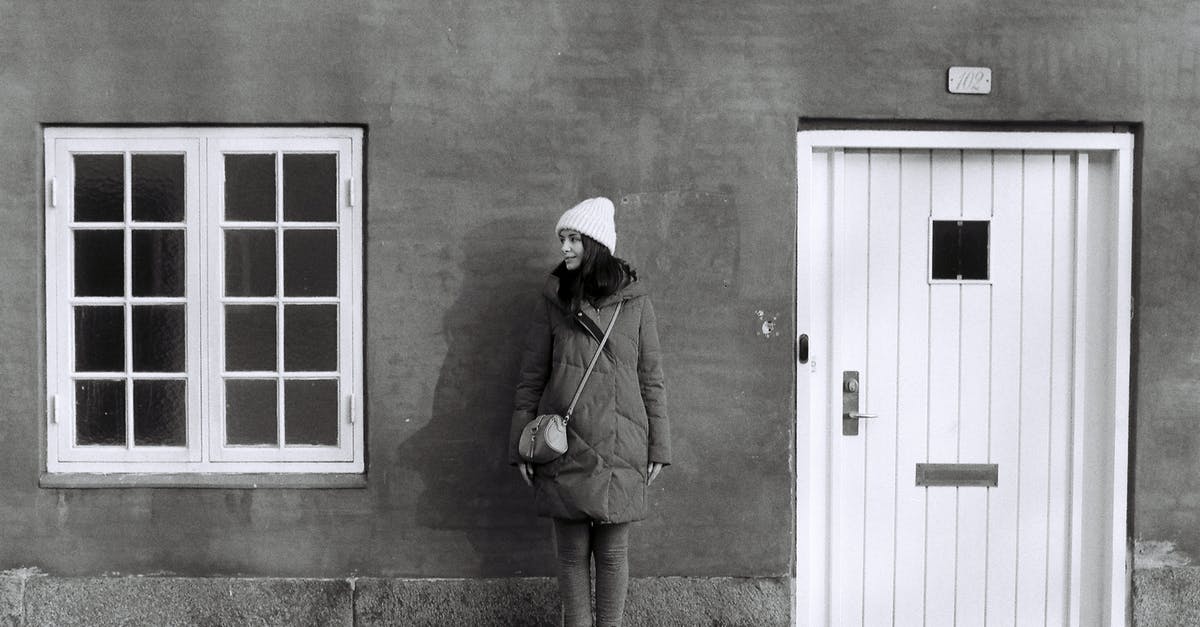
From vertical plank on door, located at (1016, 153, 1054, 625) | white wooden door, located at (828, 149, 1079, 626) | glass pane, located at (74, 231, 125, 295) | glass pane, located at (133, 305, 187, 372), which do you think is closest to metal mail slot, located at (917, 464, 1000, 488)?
white wooden door, located at (828, 149, 1079, 626)

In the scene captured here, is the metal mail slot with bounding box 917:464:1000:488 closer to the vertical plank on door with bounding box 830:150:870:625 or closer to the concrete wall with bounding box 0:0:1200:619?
the vertical plank on door with bounding box 830:150:870:625

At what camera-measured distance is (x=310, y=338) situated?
5.23 meters

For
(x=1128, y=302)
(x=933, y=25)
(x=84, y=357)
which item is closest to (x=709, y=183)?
(x=933, y=25)

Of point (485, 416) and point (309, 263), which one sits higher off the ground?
point (309, 263)

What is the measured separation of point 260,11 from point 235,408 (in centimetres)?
174

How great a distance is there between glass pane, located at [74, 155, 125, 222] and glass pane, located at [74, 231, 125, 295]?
8 centimetres

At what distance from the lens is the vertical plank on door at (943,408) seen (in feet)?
17.1

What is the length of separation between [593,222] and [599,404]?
0.70 meters

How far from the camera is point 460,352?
517cm

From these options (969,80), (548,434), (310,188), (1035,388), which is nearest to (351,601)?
(548,434)

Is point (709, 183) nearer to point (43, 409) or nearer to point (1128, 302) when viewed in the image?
point (1128, 302)

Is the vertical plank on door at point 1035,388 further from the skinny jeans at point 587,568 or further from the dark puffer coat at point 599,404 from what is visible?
the skinny jeans at point 587,568

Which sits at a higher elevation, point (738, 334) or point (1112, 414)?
point (738, 334)

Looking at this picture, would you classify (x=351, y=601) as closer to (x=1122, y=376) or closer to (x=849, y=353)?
(x=849, y=353)
